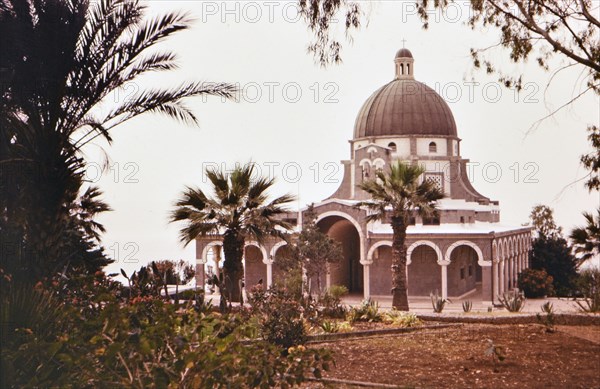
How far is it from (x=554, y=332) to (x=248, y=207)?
842 cm

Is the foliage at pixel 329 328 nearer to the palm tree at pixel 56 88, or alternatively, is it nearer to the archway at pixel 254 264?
the palm tree at pixel 56 88

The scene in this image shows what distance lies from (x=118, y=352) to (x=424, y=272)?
3388cm

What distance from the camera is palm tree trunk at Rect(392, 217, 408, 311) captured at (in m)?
24.9

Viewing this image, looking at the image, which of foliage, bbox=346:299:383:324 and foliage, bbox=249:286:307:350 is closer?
foliage, bbox=249:286:307:350

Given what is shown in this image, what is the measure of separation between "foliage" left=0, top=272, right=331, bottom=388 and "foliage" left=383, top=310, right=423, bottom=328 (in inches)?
322

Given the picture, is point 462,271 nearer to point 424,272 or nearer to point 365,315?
point 424,272

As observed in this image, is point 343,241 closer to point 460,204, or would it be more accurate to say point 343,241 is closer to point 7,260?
point 460,204

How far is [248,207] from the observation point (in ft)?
63.8

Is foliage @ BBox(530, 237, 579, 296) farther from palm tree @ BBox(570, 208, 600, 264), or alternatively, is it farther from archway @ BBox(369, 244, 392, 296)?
palm tree @ BBox(570, 208, 600, 264)

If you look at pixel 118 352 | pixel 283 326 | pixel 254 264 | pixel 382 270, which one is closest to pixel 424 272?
pixel 382 270

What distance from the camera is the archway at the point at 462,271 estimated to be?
39.7 meters

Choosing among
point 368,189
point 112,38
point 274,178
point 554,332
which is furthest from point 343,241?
point 112,38

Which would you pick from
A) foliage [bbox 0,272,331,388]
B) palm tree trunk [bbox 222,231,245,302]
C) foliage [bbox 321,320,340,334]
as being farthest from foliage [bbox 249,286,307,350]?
palm tree trunk [bbox 222,231,245,302]

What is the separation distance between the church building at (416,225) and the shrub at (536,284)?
1.06 meters
